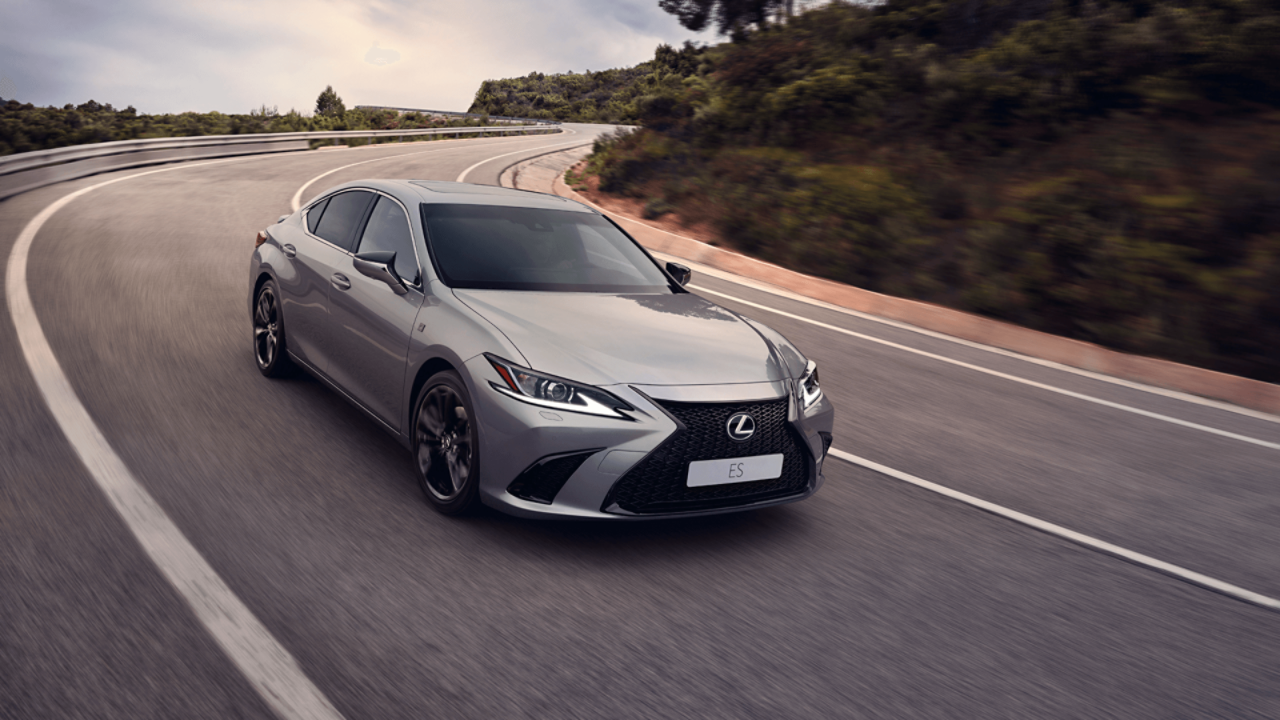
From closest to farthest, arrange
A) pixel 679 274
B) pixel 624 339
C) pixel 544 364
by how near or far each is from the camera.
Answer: pixel 544 364
pixel 624 339
pixel 679 274

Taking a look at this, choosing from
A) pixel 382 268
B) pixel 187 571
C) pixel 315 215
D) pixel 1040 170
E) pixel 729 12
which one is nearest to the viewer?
pixel 187 571

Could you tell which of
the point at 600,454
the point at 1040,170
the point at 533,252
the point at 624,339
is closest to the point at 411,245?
the point at 533,252

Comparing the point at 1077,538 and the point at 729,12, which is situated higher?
the point at 729,12

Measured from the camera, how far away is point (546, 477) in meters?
3.98

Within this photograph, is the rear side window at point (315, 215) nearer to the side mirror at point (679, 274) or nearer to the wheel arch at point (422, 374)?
the wheel arch at point (422, 374)

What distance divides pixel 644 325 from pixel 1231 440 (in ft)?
17.4

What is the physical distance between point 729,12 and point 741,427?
77.7ft

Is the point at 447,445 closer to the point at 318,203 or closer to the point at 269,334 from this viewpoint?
the point at 269,334

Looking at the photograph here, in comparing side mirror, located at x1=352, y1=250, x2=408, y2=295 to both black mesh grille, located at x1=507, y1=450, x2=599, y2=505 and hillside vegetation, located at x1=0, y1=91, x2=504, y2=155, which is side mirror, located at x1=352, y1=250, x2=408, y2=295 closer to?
black mesh grille, located at x1=507, y1=450, x2=599, y2=505

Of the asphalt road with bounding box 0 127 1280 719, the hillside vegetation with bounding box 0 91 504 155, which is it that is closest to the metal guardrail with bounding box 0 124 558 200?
the hillside vegetation with bounding box 0 91 504 155

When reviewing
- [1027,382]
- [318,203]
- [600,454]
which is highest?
[318,203]

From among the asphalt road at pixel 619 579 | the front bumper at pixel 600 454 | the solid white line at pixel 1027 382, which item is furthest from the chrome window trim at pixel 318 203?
the solid white line at pixel 1027 382

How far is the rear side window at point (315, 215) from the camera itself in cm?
636

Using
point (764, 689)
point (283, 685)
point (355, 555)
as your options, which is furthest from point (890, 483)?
point (283, 685)
